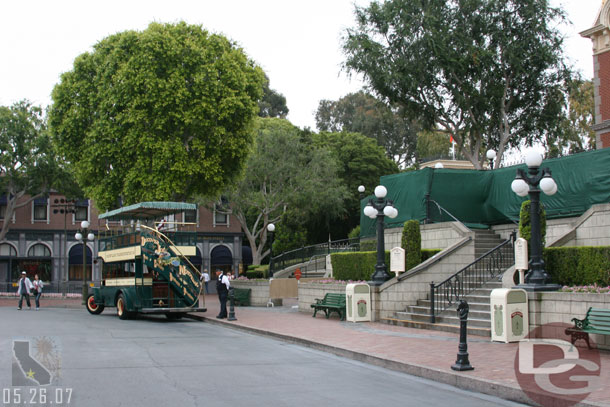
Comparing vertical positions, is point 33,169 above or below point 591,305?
above

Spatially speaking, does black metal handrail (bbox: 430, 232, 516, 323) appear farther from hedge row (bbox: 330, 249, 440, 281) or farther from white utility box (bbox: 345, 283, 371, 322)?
hedge row (bbox: 330, 249, 440, 281)

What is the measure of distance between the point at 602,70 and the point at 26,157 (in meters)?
36.5

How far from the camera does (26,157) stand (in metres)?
42.9

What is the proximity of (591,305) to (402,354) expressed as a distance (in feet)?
13.4

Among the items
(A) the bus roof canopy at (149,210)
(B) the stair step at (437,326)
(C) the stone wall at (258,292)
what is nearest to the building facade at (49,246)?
(C) the stone wall at (258,292)

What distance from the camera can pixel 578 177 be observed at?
19.9 metres

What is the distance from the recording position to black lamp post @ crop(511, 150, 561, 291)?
13.4 meters

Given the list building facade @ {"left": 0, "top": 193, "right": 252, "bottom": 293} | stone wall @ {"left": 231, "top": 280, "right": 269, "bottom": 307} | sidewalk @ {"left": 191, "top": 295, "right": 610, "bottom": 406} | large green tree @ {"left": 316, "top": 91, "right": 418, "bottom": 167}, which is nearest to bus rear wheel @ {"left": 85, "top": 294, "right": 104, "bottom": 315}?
stone wall @ {"left": 231, "top": 280, "right": 269, "bottom": 307}

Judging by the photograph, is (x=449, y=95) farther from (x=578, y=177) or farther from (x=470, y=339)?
(x=470, y=339)

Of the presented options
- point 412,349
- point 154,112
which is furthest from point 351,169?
point 412,349

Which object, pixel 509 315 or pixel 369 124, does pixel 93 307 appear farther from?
pixel 369 124

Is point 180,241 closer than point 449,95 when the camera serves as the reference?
Yes

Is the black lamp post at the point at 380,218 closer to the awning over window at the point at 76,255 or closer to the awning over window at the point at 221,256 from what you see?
the awning over window at the point at 221,256

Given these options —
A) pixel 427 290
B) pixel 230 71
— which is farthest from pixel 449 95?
pixel 427 290
